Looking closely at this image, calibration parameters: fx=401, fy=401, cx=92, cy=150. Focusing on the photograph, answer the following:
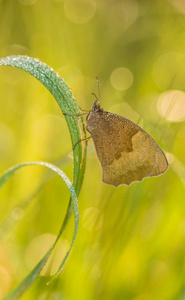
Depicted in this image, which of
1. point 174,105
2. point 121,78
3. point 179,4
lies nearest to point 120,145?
point 174,105

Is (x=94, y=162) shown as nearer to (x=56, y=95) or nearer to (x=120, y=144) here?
(x=120, y=144)

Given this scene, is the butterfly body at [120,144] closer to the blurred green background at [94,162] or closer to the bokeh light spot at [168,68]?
the blurred green background at [94,162]

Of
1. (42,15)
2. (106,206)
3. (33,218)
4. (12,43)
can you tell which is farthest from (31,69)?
(12,43)

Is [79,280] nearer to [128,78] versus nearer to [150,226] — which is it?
[150,226]

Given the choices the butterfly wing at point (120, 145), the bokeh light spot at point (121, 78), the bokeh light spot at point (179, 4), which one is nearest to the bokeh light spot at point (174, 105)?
the butterfly wing at point (120, 145)

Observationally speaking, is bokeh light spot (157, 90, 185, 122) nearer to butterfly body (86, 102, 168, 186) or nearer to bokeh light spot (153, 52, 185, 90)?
butterfly body (86, 102, 168, 186)

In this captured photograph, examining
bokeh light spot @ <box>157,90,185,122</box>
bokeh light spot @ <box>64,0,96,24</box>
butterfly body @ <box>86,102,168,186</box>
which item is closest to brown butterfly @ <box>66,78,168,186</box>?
butterfly body @ <box>86,102,168,186</box>

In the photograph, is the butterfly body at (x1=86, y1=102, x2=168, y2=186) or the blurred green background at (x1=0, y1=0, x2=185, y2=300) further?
the butterfly body at (x1=86, y1=102, x2=168, y2=186)
